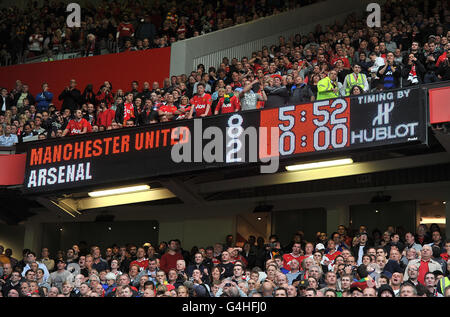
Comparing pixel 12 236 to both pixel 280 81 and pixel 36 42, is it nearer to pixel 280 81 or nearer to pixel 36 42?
pixel 36 42

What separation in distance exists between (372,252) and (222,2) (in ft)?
49.6

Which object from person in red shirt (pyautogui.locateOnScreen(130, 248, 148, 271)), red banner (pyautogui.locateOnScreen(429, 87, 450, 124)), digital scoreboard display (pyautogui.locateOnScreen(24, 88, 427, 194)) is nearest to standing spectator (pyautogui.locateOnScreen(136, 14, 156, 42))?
digital scoreboard display (pyautogui.locateOnScreen(24, 88, 427, 194))

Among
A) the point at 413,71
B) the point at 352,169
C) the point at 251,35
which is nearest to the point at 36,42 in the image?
the point at 251,35

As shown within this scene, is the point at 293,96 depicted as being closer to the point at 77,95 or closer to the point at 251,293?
the point at 251,293

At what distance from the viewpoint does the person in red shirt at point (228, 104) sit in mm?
18844

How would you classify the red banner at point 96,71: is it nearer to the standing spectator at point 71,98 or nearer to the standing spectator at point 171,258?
the standing spectator at point 71,98

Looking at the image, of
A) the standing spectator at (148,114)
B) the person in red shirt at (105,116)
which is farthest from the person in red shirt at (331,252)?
the person in red shirt at (105,116)

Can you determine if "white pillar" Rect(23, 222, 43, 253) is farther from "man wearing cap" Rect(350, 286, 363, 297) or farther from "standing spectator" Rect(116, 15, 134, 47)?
"man wearing cap" Rect(350, 286, 363, 297)

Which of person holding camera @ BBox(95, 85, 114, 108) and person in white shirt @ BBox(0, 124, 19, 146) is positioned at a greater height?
person holding camera @ BBox(95, 85, 114, 108)

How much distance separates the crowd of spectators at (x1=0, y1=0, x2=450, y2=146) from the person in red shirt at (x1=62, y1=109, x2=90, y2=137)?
2cm

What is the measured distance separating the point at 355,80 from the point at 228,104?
108 inches

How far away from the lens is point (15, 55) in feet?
94.1

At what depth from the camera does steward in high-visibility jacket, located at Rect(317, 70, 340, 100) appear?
1817cm

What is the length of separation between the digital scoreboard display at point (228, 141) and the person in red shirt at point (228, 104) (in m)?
0.95
